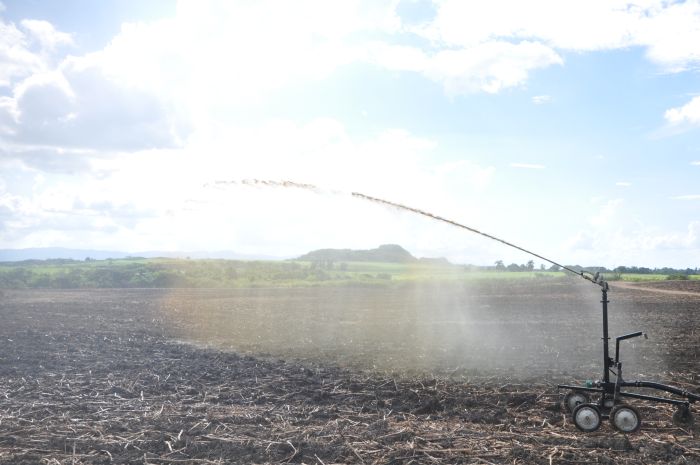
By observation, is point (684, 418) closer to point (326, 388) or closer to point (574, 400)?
point (574, 400)

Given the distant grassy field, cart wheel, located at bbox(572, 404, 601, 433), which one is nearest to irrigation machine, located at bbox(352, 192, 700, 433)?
cart wheel, located at bbox(572, 404, 601, 433)

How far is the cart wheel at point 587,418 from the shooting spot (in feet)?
26.2

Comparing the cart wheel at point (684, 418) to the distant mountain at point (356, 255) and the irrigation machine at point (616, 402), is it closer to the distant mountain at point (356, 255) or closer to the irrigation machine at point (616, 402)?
the irrigation machine at point (616, 402)

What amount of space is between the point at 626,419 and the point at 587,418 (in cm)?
50

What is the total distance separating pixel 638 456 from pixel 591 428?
0.99 meters

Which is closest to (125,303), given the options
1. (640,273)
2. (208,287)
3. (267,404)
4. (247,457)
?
(208,287)

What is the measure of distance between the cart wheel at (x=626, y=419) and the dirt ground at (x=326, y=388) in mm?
150

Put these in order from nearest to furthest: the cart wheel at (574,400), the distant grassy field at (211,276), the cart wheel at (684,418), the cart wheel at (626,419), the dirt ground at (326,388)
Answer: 1. the dirt ground at (326,388)
2. the cart wheel at (626,419)
3. the cart wheel at (684,418)
4. the cart wheel at (574,400)
5. the distant grassy field at (211,276)

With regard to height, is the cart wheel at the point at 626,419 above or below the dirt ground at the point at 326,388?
above

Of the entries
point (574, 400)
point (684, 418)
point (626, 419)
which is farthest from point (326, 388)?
point (684, 418)

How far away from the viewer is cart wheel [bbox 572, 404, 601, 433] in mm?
7977

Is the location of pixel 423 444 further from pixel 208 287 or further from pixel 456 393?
pixel 208 287


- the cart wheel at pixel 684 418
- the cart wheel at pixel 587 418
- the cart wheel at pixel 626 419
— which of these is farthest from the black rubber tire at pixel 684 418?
the cart wheel at pixel 587 418

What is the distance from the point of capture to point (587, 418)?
8008 mm
